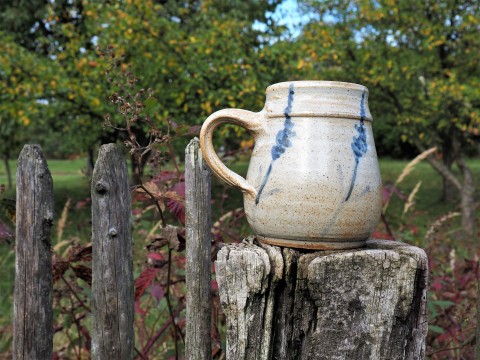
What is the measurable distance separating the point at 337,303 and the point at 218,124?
622mm

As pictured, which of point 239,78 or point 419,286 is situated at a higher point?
point 239,78

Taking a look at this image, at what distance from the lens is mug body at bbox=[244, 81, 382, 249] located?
1.43m

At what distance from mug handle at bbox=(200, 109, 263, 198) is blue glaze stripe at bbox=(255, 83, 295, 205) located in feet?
0.25

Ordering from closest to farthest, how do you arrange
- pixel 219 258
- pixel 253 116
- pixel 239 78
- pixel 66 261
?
pixel 219 258, pixel 253 116, pixel 66 261, pixel 239 78

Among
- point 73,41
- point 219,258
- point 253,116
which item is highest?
point 73,41

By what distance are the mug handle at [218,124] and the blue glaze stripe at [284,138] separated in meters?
0.08

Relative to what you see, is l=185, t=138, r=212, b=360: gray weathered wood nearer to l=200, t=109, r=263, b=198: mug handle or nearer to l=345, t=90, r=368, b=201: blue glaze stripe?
l=200, t=109, r=263, b=198: mug handle

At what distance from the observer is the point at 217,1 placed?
9.23 metres

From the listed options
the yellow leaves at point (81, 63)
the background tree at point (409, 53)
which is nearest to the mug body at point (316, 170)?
the background tree at point (409, 53)

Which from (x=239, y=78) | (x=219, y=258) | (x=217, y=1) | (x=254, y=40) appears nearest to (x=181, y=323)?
(x=219, y=258)

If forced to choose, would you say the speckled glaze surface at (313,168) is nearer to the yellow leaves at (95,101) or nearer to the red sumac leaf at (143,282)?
the red sumac leaf at (143,282)

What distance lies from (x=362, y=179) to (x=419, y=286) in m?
0.34

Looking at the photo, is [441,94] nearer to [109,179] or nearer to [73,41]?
[73,41]

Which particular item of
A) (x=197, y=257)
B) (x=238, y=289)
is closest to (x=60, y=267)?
(x=197, y=257)
